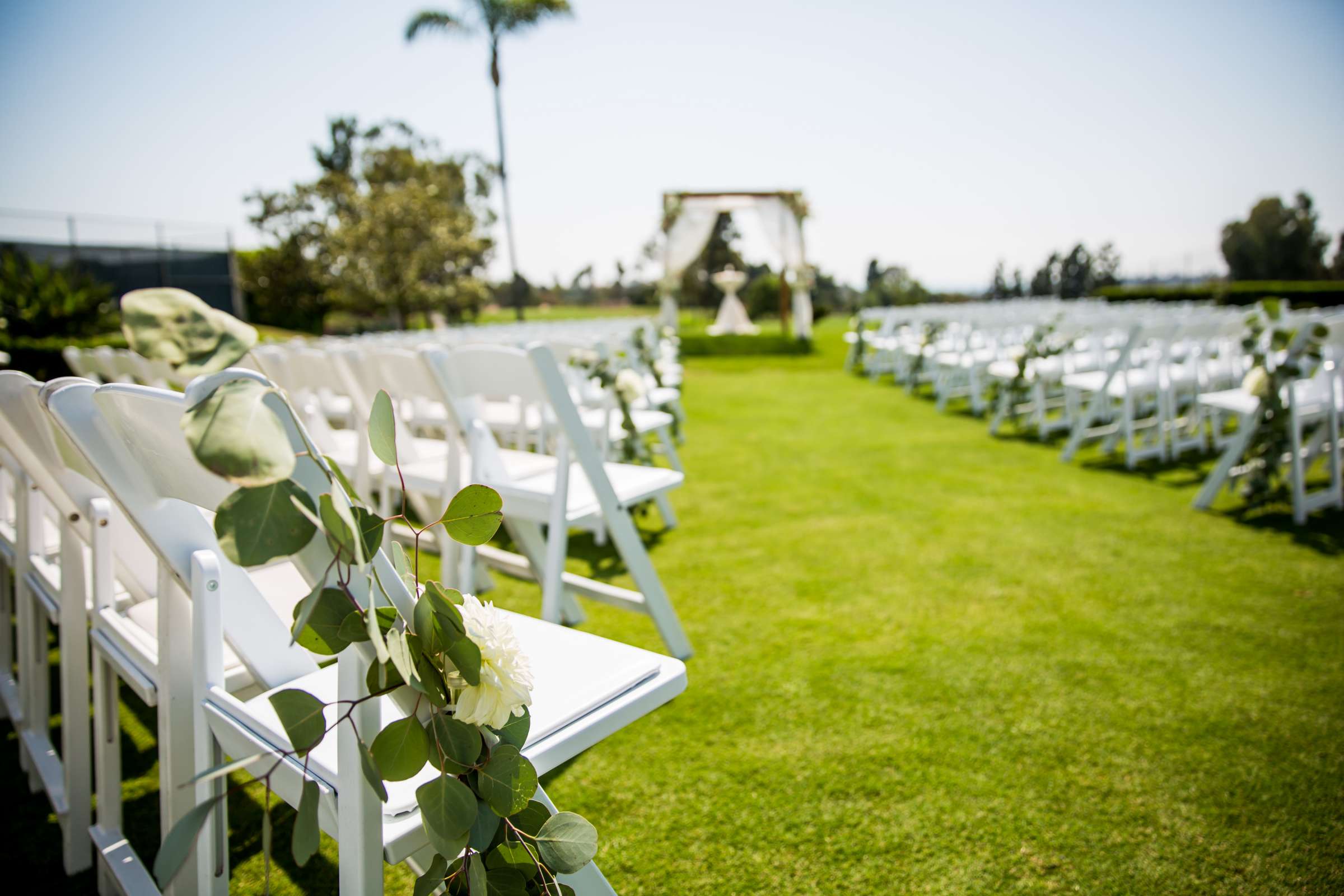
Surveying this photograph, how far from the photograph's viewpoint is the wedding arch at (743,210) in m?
14.2

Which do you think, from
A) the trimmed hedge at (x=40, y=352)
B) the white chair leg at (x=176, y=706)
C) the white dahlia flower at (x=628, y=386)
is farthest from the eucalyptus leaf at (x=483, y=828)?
the trimmed hedge at (x=40, y=352)

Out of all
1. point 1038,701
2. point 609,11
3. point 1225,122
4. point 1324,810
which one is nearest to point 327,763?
point 1038,701

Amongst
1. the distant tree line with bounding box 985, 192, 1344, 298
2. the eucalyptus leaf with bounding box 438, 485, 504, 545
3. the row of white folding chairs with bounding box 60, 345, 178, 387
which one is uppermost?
the distant tree line with bounding box 985, 192, 1344, 298

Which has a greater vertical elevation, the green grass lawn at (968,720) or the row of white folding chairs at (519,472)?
the row of white folding chairs at (519,472)

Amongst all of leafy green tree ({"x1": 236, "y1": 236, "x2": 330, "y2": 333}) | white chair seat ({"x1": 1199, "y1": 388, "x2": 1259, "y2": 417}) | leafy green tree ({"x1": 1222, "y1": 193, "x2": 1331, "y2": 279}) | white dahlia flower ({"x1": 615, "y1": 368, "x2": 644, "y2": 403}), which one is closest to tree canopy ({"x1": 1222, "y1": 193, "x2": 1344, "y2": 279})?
leafy green tree ({"x1": 1222, "y1": 193, "x2": 1331, "y2": 279})

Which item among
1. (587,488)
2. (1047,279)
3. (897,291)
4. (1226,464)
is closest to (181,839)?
(587,488)

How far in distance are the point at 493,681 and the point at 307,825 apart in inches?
7.6

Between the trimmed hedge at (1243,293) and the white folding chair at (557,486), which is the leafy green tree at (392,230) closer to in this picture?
the white folding chair at (557,486)

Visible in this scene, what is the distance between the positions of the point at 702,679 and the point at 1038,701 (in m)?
0.95

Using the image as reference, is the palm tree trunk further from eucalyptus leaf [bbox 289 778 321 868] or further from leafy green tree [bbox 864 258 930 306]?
eucalyptus leaf [bbox 289 778 321 868]

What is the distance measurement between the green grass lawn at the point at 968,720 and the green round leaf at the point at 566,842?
747mm

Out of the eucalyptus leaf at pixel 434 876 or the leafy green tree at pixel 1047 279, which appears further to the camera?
the leafy green tree at pixel 1047 279

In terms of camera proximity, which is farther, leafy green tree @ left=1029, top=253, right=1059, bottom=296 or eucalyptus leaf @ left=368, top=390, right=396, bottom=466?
leafy green tree @ left=1029, top=253, right=1059, bottom=296

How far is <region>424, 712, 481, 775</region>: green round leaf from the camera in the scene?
2.18 ft
